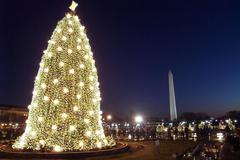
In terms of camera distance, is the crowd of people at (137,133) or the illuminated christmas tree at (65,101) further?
the crowd of people at (137,133)

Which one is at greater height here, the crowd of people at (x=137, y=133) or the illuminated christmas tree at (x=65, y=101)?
the illuminated christmas tree at (x=65, y=101)

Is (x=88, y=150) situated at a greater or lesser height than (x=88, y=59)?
lesser

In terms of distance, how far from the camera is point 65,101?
32.9 feet

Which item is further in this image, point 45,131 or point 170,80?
point 170,80

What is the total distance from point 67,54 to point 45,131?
4588 millimetres

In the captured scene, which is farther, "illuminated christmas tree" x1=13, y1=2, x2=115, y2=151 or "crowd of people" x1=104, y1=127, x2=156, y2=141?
"crowd of people" x1=104, y1=127, x2=156, y2=141

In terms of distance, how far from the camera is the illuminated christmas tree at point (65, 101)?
31.2 feet

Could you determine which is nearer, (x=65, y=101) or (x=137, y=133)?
(x=65, y=101)

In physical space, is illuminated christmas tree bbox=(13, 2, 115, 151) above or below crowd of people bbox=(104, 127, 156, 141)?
above

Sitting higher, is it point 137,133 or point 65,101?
point 65,101

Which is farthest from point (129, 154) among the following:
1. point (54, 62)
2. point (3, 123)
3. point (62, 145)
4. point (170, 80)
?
point (3, 123)

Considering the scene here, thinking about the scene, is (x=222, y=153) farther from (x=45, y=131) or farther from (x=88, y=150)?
(x=45, y=131)

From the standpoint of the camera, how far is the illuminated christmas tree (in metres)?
9.51

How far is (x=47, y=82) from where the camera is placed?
1050cm
